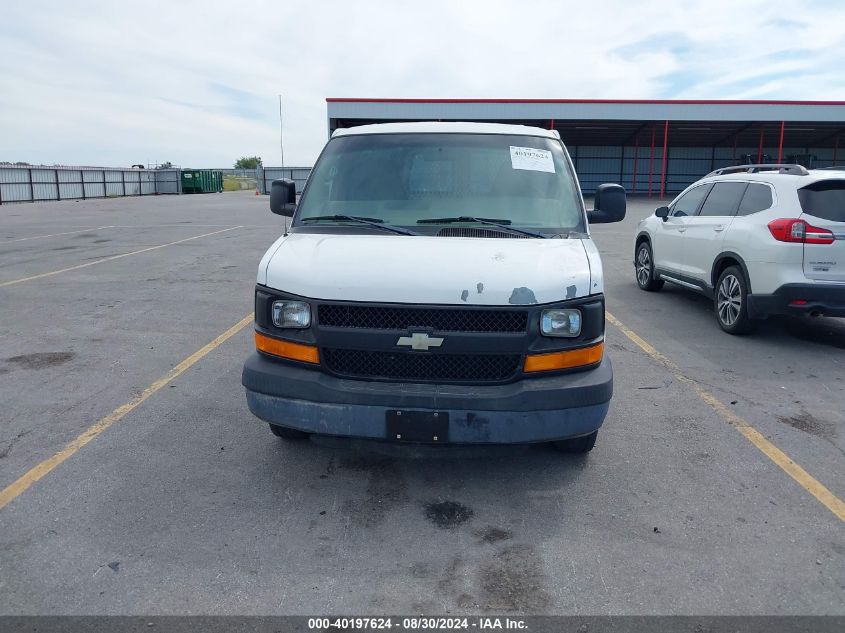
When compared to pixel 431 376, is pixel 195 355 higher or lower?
lower

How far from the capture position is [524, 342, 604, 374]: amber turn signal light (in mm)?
3379

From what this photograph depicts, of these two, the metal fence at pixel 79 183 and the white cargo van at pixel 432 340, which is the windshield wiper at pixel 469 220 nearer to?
the white cargo van at pixel 432 340

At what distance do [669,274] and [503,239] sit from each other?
5934 mm

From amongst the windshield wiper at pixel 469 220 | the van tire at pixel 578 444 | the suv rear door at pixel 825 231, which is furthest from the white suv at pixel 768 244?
the windshield wiper at pixel 469 220

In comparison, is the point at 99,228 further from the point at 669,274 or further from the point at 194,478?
the point at 194,478

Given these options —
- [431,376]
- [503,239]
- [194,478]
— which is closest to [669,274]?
[503,239]

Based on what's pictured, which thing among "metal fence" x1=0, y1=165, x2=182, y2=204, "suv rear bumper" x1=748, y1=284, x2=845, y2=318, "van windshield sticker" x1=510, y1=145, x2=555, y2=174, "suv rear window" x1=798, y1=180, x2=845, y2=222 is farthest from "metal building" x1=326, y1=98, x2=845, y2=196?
"van windshield sticker" x1=510, y1=145, x2=555, y2=174

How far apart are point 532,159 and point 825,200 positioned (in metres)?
3.76

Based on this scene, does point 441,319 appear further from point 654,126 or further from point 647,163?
point 647,163

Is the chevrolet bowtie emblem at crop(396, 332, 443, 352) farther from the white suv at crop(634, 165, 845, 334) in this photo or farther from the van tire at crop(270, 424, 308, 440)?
the white suv at crop(634, 165, 845, 334)

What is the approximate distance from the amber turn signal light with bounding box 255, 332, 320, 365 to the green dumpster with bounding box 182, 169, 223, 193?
5702 cm

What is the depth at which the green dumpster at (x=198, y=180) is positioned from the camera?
56.0 m

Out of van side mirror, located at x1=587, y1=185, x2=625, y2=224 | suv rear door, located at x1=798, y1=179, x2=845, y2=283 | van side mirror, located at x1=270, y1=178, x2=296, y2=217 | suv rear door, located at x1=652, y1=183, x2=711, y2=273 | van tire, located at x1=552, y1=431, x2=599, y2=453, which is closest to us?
van tire, located at x1=552, y1=431, x2=599, y2=453

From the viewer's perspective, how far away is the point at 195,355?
6.29 metres
